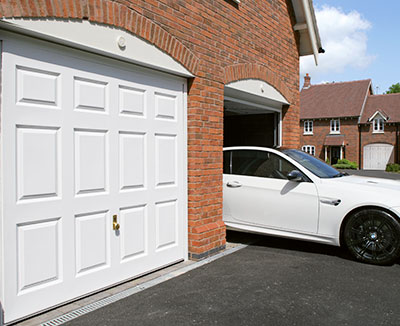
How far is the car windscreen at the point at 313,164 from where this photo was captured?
5.91 metres

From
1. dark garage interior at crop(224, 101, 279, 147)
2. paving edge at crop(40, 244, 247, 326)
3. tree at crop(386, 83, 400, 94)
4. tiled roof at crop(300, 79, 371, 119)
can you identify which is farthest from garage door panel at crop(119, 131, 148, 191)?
tree at crop(386, 83, 400, 94)

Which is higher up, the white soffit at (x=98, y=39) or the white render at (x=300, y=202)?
the white soffit at (x=98, y=39)

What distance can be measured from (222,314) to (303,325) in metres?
0.74

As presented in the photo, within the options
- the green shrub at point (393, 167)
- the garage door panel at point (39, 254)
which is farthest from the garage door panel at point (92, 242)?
the green shrub at point (393, 167)

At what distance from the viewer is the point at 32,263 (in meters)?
3.43

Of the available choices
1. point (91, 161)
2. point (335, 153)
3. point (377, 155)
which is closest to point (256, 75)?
point (91, 161)

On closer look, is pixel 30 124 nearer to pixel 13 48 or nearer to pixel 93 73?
pixel 13 48

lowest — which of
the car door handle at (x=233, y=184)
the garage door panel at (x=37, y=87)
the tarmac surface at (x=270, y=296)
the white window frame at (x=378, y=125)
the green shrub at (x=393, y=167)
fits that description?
the tarmac surface at (x=270, y=296)

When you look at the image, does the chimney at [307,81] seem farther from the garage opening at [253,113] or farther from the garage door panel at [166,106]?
the garage door panel at [166,106]

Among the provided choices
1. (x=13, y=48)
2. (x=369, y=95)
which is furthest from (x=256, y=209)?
(x=369, y=95)

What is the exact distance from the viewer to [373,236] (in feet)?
16.8

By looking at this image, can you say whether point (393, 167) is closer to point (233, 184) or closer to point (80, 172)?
point (233, 184)

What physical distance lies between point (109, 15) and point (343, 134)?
38082 mm

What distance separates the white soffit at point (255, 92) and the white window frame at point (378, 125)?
3317 centimetres
